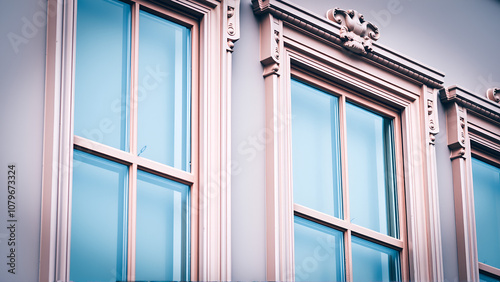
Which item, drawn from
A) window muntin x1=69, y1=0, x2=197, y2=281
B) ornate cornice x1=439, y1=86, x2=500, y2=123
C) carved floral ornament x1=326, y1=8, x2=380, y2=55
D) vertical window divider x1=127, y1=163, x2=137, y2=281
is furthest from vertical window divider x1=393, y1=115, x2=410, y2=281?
vertical window divider x1=127, y1=163, x2=137, y2=281

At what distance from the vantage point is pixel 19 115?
3.38 metres

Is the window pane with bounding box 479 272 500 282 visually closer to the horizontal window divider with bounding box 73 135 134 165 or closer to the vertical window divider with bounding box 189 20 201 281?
the vertical window divider with bounding box 189 20 201 281

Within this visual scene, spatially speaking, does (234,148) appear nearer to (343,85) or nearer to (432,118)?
(343,85)

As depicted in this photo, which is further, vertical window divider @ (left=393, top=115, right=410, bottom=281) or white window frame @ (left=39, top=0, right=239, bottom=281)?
vertical window divider @ (left=393, top=115, right=410, bottom=281)

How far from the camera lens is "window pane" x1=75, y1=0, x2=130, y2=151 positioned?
3.69m

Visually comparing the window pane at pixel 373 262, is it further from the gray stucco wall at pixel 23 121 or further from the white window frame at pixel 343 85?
the gray stucco wall at pixel 23 121

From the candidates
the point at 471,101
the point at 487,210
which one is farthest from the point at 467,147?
the point at 487,210

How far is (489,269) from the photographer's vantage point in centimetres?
522

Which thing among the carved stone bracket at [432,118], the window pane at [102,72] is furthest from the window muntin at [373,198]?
the window pane at [102,72]

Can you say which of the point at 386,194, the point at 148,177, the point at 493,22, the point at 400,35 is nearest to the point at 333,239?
the point at 386,194

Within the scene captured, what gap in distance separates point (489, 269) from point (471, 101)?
1121mm

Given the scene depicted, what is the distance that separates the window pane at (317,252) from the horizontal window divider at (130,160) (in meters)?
0.75

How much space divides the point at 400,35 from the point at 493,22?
117 cm

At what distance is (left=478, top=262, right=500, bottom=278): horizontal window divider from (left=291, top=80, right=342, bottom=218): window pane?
122 centimetres
